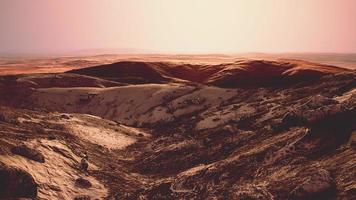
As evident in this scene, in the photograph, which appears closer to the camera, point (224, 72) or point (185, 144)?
point (185, 144)

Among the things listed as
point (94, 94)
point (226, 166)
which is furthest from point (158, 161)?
point (94, 94)

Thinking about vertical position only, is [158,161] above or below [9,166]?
below

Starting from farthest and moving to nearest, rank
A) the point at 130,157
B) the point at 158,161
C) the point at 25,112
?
the point at 25,112
the point at 130,157
the point at 158,161

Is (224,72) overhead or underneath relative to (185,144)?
overhead

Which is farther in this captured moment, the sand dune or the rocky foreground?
the sand dune

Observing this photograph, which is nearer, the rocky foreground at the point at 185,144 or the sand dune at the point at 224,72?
the rocky foreground at the point at 185,144

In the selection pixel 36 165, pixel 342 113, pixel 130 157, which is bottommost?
pixel 130 157

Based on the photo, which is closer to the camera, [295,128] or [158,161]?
[295,128]

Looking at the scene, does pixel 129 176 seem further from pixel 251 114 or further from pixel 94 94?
pixel 94 94
